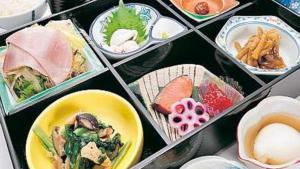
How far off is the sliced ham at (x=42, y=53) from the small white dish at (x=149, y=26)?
0.16 metres

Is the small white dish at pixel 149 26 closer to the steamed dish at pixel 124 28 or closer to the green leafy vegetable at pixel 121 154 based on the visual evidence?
the steamed dish at pixel 124 28

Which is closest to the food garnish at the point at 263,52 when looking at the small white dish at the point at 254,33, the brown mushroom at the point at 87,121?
the small white dish at the point at 254,33

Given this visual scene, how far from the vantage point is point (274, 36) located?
3.56 feet

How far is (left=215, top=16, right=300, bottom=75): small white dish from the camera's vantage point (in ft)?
3.65

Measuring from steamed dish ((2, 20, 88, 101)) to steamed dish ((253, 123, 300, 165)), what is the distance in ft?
1.76

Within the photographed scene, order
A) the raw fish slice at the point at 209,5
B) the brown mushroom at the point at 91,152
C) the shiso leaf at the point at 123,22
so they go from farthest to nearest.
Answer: the raw fish slice at the point at 209,5 → the shiso leaf at the point at 123,22 → the brown mushroom at the point at 91,152

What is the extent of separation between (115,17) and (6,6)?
1.30ft

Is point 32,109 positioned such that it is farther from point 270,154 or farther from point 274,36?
point 274,36

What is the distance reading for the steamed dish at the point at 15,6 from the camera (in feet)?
3.95

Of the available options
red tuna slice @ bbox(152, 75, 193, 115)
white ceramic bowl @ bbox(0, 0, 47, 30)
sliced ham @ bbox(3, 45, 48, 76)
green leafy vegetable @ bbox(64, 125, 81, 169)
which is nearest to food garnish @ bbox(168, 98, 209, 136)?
red tuna slice @ bbox(152, 75, 193, 115)

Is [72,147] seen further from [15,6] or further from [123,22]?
[15,6]

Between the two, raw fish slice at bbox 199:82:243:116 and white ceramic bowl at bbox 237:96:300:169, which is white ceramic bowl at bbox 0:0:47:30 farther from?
white ceramic bowl at bbox 237:96:300:169

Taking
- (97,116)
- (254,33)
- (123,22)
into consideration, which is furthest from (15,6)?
(254,33)

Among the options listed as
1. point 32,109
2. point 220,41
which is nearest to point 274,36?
point 220,41
